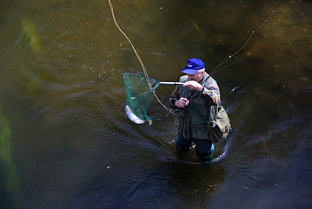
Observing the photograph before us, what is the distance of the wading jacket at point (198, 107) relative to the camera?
3.77m

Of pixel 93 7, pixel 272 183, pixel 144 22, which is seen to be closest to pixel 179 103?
pixel 272 183

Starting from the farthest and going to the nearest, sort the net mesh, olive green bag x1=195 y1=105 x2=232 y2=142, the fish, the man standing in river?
1. the fish
2. the net mesh
3. olive green bag x1=195 y1=105 x2=232 y2=142
4. the man standing in river

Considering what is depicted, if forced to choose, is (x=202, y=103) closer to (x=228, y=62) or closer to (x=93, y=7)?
(x=228, y=62)

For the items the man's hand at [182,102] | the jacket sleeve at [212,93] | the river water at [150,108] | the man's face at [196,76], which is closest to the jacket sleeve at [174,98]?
the man's hand at [182,102]

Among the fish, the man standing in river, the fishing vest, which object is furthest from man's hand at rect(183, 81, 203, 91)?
the fish

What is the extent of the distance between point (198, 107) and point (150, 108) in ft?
6.85

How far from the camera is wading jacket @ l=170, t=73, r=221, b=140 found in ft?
12.4

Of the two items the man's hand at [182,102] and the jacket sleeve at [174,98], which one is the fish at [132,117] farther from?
the man's hand at [182,102]

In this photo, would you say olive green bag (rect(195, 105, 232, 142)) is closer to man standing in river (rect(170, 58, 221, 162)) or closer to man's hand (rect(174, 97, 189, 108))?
man standing in river (rect(170, 58, 221, 162))

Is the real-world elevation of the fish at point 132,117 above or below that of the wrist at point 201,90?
below

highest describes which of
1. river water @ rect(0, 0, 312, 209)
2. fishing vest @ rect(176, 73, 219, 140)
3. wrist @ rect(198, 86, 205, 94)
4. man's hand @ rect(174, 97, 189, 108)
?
wrist @ rect(198, 86, 205, 94)

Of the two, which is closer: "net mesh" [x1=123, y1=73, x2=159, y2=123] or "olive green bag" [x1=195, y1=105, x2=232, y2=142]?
"olive green bag" [x1=195, y1=105, x2=232, y2=142]

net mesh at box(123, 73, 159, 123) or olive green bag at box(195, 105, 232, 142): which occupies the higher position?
net mesh at box(123, 73, 159, 123)

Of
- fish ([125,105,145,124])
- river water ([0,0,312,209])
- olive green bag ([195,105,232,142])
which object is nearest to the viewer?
olive green bag ([195,105,232,142])
